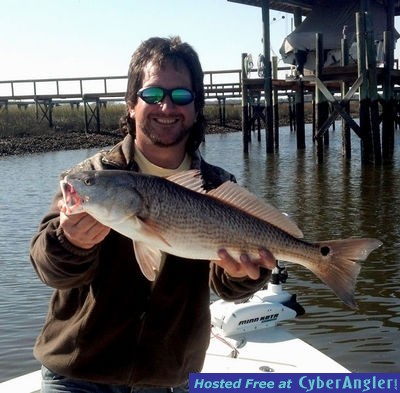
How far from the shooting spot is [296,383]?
12.6ft

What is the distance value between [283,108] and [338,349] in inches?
3052

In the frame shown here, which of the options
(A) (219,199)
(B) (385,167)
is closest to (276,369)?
(A) (219,199)

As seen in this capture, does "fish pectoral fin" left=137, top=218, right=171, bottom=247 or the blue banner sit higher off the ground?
"fish pectoral fin" left=137, top=218, right=171, bottom=247

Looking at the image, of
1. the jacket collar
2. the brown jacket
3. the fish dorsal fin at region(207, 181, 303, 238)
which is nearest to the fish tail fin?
the fish dorsal fin at region(207, 181, 303, 238)

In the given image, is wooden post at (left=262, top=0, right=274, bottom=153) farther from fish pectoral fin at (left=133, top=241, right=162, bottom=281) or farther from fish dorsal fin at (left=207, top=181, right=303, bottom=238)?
fish pectoral fin at (left=133, top=241, right=162, bottom=281)

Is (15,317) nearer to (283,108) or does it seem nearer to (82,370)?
(82,370)

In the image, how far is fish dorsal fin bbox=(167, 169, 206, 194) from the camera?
349 cm

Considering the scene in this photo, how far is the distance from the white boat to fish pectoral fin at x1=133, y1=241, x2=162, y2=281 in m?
2.17

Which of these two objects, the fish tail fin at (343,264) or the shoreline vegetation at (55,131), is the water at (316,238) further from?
the shoreline vegetation at (55,131)

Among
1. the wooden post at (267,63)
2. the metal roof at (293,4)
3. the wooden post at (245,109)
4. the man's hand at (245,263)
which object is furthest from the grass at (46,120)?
the man's hand at (245,263)

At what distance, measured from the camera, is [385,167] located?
24719mm

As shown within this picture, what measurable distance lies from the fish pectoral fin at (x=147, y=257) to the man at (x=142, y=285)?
22cm

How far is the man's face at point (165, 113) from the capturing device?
12.6 ft

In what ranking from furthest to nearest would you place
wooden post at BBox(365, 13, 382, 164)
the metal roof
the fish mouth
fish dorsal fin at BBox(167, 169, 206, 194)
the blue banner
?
the metal roof < wooden post at BBox(365, 13, 382, 164) < the blue banner < fish dorsal fin at BBox(167, 169, 206, 194) < the fish mouth
